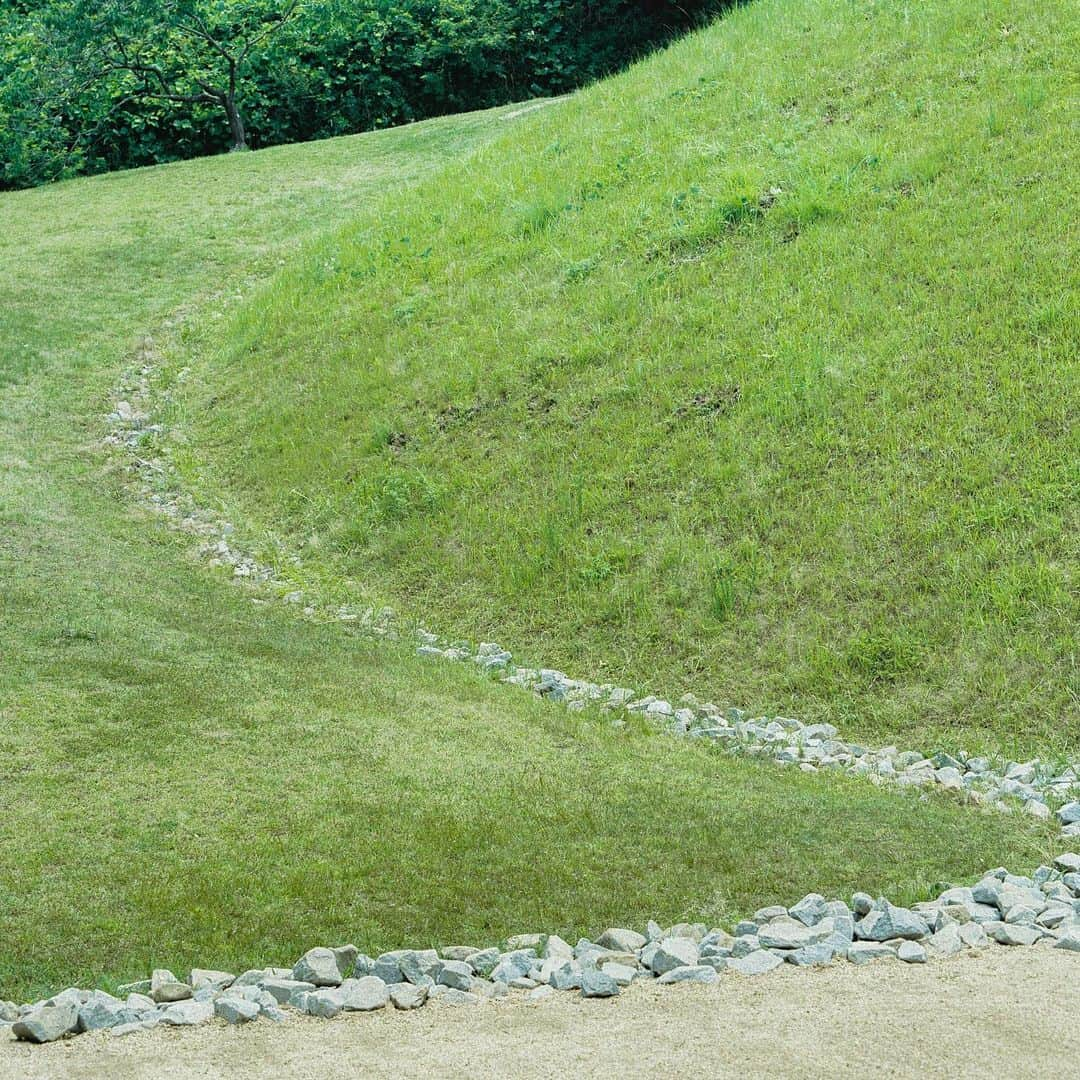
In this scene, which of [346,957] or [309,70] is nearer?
[346,957]

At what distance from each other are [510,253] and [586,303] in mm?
1585

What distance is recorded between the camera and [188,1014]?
3365 millimetres

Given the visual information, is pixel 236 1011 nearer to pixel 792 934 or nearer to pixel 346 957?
pixel 346 957

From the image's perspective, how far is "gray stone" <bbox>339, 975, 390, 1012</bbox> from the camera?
3.44m

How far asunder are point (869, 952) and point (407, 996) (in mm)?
1318

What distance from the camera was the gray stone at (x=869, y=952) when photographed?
3.69 m

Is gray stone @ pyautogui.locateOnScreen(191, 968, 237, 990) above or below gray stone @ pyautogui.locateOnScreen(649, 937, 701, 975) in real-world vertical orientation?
above

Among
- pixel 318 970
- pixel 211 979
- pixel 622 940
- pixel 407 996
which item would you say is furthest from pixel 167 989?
pixel 622 940

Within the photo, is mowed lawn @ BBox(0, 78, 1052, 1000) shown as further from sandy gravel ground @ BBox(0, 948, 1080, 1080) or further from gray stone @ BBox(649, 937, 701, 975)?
sandy gravel ground @ BBox(0, 948, 1080, 1080)

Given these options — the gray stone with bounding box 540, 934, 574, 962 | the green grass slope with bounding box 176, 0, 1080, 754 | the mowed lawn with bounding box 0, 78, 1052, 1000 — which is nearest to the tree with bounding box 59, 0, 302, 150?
the green grass slope with bounding box 176, 0, 1080, 754

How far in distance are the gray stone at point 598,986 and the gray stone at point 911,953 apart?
83 cm

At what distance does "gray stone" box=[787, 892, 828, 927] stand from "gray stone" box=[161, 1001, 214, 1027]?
1799 mm

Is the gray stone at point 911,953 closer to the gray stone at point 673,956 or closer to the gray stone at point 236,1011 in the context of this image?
the gray stone at point 673,956

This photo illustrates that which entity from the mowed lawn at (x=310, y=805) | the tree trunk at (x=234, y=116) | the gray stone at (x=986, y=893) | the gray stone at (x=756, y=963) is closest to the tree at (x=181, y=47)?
the tree trunk at (x=234, y=116)
